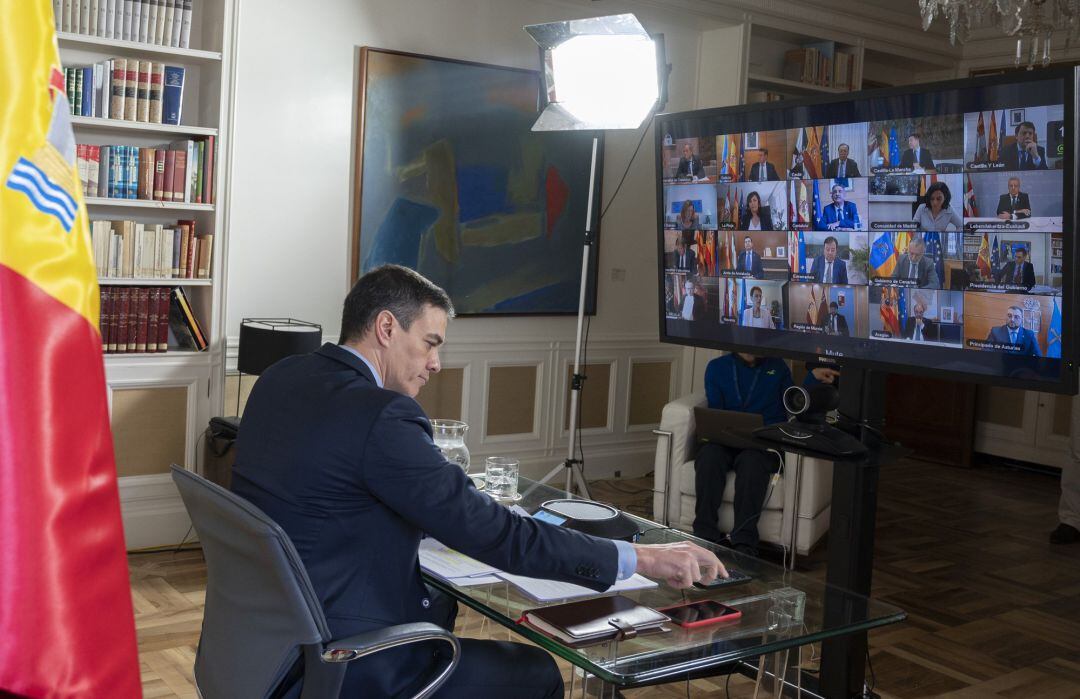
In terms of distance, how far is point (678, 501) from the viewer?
5047 mm

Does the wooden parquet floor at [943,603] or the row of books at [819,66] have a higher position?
the row of books at [819,66]

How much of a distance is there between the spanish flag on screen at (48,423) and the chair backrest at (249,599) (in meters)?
0.76

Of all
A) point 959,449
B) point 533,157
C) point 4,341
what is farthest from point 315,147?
point 959,449

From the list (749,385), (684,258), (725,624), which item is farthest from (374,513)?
(749,385)

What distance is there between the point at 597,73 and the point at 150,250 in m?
2.18

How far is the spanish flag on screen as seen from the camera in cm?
78

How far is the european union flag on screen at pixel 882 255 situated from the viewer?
2.76m

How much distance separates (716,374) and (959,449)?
128 inches

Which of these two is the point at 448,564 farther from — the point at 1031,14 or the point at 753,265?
the point at 1031,14

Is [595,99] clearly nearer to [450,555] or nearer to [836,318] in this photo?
[836,318]

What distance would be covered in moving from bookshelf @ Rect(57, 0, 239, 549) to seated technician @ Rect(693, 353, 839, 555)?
7.23 ft

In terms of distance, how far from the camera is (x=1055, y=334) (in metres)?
2.46

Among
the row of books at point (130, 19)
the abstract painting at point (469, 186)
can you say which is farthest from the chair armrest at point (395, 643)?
the abstract painting at point (469, 186)

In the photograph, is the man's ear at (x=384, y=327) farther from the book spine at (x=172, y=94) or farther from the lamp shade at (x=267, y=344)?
the book spine at (x=172, y=94)
